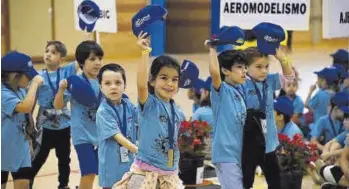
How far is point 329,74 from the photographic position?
24.3 feet

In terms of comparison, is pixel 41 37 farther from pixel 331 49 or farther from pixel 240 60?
pixel 240 60

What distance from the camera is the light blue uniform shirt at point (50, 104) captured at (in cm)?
575

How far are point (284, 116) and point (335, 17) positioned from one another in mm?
1089

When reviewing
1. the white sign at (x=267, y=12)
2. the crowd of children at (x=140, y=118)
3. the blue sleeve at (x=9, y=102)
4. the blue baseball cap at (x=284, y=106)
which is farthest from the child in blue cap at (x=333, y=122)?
the blue sleeve at (x=9, y=102)

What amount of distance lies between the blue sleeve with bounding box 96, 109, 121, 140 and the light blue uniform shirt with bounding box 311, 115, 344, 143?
2869mm

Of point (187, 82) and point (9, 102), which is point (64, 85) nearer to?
point (9, 102)

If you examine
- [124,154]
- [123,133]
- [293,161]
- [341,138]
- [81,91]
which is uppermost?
[81,91]

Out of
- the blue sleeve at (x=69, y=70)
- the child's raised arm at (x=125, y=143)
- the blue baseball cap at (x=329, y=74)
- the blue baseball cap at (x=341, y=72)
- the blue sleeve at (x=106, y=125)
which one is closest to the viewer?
the child's raised arm at (x=125, y=143)

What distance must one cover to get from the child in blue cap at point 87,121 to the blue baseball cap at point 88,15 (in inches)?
36.9

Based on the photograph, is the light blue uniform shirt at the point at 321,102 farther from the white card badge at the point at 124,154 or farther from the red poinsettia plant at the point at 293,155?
the white card badge at the point at 124,154

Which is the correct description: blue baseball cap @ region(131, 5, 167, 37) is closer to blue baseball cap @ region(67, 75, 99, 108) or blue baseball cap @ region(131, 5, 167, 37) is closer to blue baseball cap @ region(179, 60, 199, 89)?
blue baseball cap @ region(179, 60, 199, 89)

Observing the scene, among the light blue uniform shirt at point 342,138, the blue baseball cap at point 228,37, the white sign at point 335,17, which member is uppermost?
the white sign at point 335,17

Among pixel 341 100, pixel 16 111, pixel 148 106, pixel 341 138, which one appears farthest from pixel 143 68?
pixel 341 100

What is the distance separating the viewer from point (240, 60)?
4.86 metres
